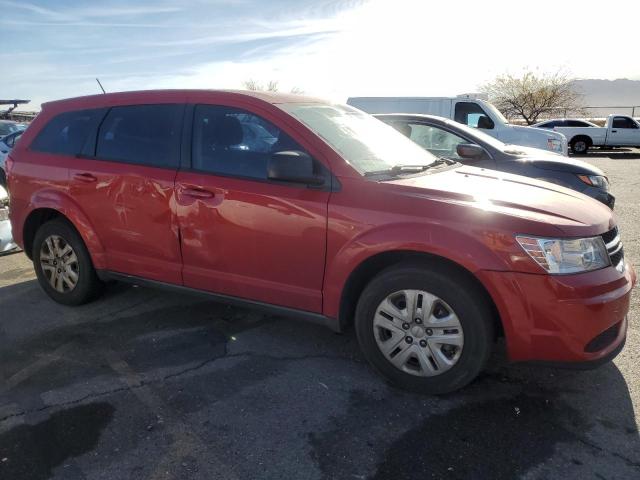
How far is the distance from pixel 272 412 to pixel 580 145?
895 inches

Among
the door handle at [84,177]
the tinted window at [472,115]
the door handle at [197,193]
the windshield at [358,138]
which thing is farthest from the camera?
the tinted window at [472,115]

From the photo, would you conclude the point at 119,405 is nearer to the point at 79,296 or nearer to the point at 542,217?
the point at 79,296

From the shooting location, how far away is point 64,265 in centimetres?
456

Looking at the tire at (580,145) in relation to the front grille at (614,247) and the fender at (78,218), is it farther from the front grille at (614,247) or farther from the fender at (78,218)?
the fender at (78,218)

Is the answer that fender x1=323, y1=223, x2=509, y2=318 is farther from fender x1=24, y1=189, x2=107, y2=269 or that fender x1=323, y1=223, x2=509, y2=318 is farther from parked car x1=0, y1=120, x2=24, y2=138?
parked car x1=0, y1=120, x2=24, y2=138

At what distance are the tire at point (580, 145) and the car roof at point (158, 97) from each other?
21070mm

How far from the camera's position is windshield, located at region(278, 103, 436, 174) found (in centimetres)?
350

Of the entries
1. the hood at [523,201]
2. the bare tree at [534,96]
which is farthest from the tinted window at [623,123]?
the hood at [523,201]

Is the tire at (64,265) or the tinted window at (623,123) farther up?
the tinted window at (623,123)

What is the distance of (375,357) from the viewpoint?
3.25 m

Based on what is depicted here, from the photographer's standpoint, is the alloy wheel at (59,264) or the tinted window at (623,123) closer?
the alloy wheel at (59,264)

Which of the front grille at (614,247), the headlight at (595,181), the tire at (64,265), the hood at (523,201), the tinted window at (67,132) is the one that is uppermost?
the tinted window at (67,132)

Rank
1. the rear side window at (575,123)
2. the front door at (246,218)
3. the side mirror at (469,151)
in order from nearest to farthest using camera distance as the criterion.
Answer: the front door at (246,218)
the side mirror at (469,151)
the rear side window at (575,123)

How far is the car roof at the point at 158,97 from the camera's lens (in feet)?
12.4
